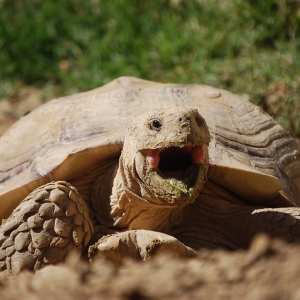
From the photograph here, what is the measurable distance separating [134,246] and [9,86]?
5047mm

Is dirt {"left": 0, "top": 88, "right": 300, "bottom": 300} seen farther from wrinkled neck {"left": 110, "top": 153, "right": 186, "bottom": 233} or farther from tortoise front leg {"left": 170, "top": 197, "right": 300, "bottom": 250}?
tortoise front leg {"left": 170, "top": 197, "right": 300, "bottom": 250}

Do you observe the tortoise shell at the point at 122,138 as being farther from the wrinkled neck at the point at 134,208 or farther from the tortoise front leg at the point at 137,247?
the tortoise front leg at the point at 137,247

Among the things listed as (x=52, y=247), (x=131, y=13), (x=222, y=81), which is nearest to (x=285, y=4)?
(x=222, y=81)

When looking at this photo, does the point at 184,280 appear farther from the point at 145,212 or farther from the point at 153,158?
the point at 145,212

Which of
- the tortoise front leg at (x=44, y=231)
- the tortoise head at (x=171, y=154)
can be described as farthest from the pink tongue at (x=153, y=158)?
the tortoise front leg at (x=44, y=231)

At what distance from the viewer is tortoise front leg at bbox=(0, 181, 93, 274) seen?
3373 millimetres

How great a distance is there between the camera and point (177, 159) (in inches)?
139

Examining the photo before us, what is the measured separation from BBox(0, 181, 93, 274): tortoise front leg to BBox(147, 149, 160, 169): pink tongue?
1.52ft

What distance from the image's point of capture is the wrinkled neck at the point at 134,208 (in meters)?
3.63

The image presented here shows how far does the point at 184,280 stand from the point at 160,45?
5.20 m

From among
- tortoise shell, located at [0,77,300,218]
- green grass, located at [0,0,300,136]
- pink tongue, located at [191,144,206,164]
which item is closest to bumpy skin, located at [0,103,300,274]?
pink tongue, located at [191,144,206,164]

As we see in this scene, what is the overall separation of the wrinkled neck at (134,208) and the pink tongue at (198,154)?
345mm

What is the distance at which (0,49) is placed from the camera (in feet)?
26.6

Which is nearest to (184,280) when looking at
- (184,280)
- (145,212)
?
(184,280)
